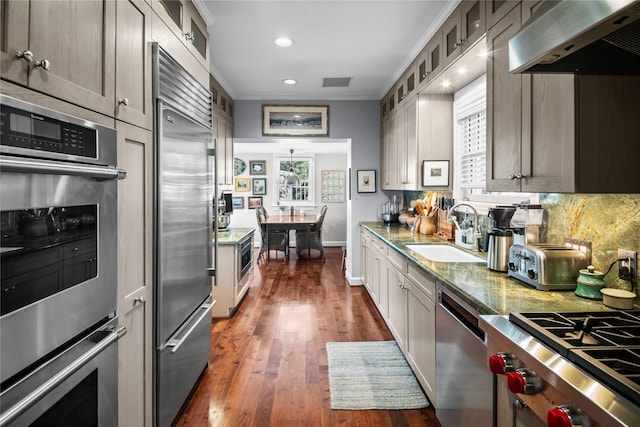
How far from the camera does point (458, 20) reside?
2498 mm

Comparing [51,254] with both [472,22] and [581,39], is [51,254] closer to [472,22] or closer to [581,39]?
[581,39]

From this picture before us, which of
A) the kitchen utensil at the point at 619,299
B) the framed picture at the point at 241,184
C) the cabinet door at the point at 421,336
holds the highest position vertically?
the framed picture at the point at 241,184

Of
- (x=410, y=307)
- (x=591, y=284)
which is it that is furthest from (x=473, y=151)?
(x=591, y=284)

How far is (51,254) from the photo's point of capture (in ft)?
3.53

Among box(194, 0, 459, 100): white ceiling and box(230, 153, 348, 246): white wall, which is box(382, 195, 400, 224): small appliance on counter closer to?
box(194, 0, 459, 100): white ceiling

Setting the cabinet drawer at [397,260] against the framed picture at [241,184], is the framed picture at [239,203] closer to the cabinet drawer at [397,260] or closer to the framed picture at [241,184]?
the framed picture at [241,184]

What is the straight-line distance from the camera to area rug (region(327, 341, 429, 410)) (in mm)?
2312

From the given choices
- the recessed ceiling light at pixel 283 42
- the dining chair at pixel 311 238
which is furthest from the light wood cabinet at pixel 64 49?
the dining chair at pixel 311 238

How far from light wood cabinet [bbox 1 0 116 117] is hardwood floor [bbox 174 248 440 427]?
1.88 m

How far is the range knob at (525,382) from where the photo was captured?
101 cm

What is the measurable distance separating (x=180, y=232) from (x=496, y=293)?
166 centimetres

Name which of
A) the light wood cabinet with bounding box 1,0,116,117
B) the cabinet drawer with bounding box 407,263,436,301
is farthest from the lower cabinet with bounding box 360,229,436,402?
the light wood cabinet with bounding box 1,0,116,117

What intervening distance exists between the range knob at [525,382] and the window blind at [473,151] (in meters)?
2.31

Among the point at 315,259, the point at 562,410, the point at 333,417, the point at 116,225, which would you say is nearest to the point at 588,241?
the point at 562,410
